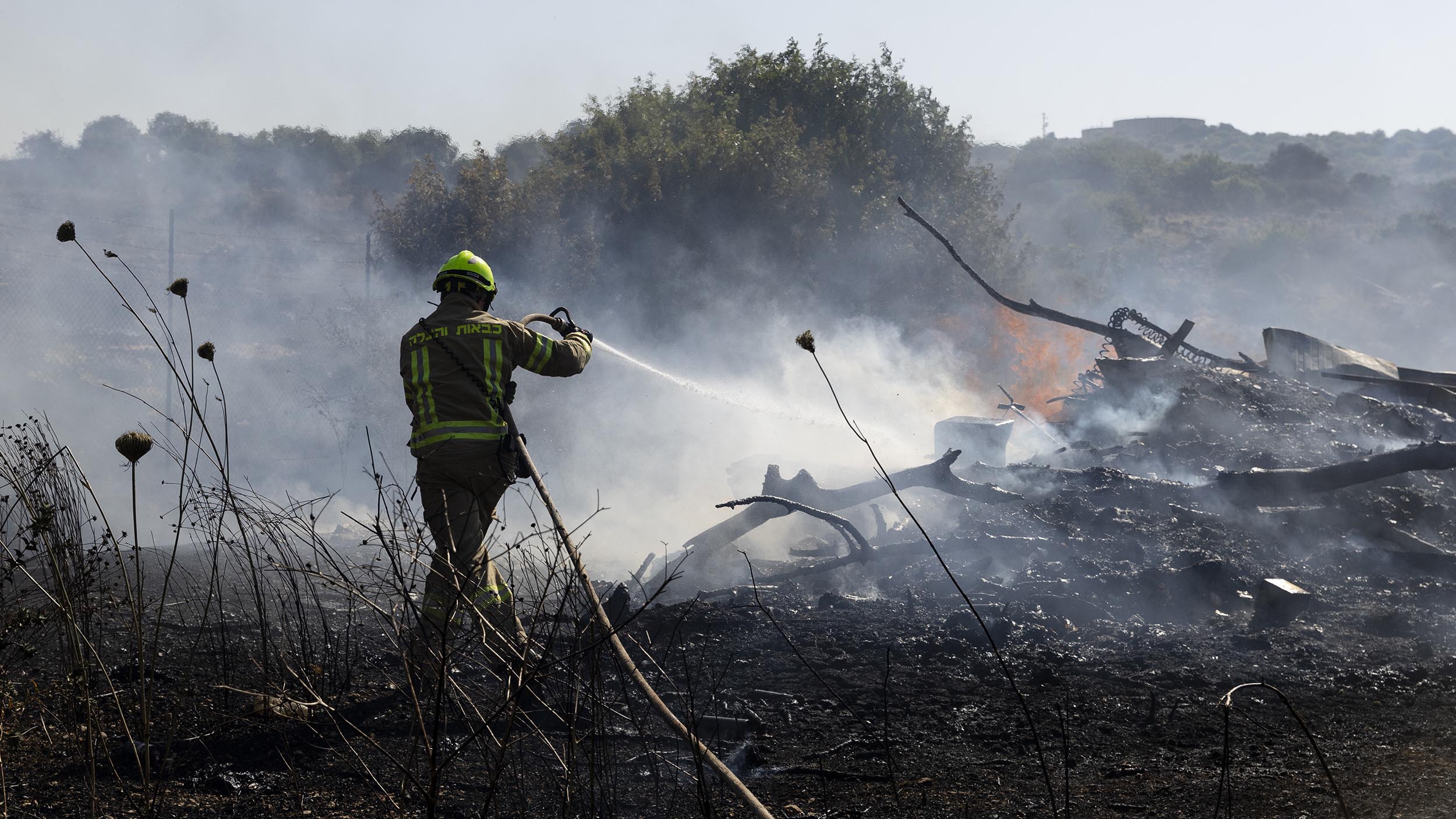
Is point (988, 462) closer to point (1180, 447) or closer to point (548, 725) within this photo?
point (1180, 447)

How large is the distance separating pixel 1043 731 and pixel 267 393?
44.7 feet

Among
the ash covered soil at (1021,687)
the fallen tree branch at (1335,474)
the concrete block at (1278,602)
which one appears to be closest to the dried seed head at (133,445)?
the ash covered soil at (1021,687)

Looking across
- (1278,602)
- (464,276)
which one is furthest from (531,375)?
(1278,602)

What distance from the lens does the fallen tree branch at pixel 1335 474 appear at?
24.5ft

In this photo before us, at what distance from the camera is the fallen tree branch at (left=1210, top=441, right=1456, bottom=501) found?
7477 mm

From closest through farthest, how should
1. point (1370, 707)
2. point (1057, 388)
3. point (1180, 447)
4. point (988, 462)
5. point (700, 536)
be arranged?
point (1370, 707) < point (700, 536) < point (1180, 447) < point (988, 462) < point (1057, 388)

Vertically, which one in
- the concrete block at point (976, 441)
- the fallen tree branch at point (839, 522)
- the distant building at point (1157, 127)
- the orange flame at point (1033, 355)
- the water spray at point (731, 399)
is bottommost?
the fallen tree branch at point (839, 522)

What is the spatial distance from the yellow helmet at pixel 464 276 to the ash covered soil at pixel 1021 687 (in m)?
1.83

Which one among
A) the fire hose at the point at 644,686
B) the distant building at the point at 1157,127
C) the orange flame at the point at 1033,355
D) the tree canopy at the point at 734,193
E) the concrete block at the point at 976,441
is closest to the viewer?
the fire hose at the point at 644,686

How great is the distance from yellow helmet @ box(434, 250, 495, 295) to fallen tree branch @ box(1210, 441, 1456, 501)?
6.37 m

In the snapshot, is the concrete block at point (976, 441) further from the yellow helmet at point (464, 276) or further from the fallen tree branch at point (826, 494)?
the yellow helmet at point (464, 276)

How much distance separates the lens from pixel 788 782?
3.46 m

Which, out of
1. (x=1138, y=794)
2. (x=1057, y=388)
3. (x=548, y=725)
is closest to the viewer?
(x=1138, y=794)

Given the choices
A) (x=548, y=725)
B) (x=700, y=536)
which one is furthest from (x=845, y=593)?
(x=548, y=725)
